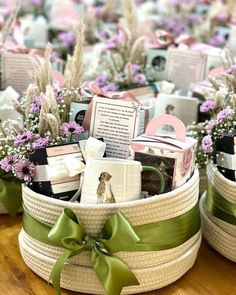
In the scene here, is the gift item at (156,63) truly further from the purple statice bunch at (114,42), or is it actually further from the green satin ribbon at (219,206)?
the green satin ribbon at (219,206)

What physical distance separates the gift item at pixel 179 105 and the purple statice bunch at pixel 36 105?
566 millimetres

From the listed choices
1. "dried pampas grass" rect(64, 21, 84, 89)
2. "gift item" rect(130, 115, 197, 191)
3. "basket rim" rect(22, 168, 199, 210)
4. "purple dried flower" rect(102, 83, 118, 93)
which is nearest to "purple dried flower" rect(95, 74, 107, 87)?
"purple dried flower" rect(102, 83, 118, 93)

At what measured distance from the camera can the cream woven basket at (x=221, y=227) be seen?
145cm

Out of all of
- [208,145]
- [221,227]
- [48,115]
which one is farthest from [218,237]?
[48,115]

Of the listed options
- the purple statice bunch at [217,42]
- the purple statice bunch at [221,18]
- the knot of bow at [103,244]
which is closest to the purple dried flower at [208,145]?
the knot of bow at [103,244]

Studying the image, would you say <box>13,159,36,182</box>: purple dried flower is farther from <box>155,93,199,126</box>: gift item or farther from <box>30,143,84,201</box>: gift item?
<box>155,93,199,126</box>: gift item

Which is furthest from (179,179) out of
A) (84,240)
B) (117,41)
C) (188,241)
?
(117,41)

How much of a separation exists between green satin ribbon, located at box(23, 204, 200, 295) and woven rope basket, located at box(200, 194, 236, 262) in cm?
23

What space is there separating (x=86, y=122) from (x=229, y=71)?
1.80 feet

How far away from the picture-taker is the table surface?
4.57ft

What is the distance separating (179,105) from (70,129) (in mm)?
616

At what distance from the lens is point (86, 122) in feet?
5.19

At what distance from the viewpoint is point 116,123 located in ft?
5.07

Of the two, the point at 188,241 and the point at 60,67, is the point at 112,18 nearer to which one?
the point at 60,67
